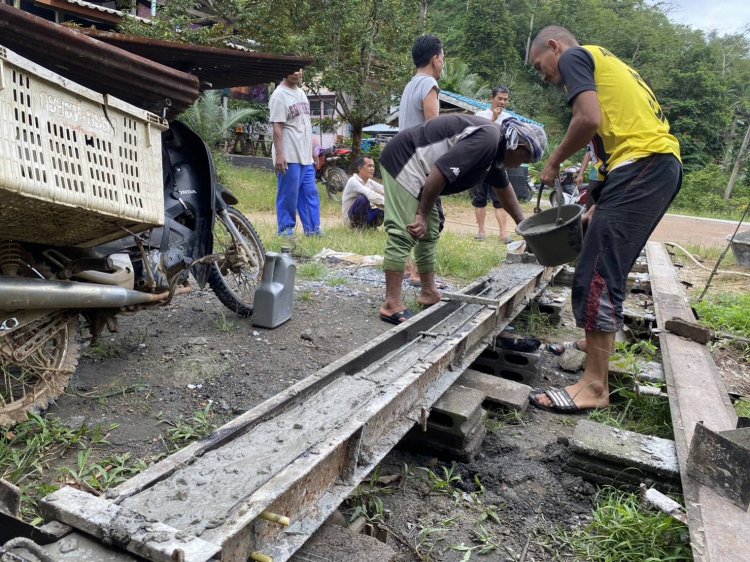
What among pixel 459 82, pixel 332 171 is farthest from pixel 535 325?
pixel 459 82

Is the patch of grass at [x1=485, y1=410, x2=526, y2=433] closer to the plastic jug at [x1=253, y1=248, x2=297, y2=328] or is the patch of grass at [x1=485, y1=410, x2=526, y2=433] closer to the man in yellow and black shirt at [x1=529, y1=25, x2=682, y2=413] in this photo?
the man in yellow and black shirt at [x1=529, y1=25, x2=682, y2=413]

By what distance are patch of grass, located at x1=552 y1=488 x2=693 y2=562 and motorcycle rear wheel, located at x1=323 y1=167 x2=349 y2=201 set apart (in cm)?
1298

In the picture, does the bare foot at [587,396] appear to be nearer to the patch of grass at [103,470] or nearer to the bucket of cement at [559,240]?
the bucket of cement at [559,240]

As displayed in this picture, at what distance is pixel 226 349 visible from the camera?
11.4 feet

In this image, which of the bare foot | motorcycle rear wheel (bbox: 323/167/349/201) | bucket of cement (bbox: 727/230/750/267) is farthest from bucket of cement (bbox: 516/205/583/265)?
motorcycle rear wheel (bbox: 323/167/349/201)

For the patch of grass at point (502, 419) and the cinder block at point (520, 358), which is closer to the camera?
the patch of grass at point (502, 419)

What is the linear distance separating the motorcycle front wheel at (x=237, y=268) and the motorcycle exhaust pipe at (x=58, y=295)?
3.53ft

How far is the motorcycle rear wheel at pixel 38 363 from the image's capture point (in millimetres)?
2334

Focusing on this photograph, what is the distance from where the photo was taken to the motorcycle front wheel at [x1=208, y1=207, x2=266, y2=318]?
3848 mm

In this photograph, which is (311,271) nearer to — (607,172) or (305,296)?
(305,296)

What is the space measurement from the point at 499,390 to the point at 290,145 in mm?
4544

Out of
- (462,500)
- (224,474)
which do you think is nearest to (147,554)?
(224,474)

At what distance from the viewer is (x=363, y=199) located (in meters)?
7.79

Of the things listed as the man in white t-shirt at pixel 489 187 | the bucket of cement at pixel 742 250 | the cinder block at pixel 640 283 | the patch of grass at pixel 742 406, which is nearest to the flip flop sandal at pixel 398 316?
the patch of grass at pixel 742 406
